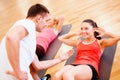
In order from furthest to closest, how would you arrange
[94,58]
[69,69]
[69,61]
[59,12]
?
[59,12] → [69,61] → [94,58] → [69,69]

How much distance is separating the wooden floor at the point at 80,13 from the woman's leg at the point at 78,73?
0.87ft

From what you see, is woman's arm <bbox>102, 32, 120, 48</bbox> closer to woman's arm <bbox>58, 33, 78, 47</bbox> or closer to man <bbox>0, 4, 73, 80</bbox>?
woman's arm <bbox>58, 33, 78, 47</bbox>

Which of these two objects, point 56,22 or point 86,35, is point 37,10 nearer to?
point 86,35

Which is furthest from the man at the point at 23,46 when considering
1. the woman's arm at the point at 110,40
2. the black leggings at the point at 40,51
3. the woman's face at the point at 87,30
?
the black leggings at the point at 40,51

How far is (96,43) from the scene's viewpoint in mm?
2514

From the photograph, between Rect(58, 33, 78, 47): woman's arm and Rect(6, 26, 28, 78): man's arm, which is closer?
Rect(6, 26, 28, 78): man's arm

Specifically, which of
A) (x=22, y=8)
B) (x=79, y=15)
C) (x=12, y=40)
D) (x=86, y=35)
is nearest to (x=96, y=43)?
(x=86, y=35)

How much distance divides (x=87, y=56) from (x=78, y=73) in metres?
0.32

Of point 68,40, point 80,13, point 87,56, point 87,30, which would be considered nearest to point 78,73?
point 87,56

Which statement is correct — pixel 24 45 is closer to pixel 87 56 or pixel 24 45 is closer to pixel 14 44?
pixel 14 44

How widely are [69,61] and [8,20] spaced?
289 cm

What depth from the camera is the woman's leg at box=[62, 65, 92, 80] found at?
216cm

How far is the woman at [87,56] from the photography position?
2197mm

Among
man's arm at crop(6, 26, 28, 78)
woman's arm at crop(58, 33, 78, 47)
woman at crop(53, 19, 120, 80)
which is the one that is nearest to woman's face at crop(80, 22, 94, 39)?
woman at crop(53, 19, 120, 80)
